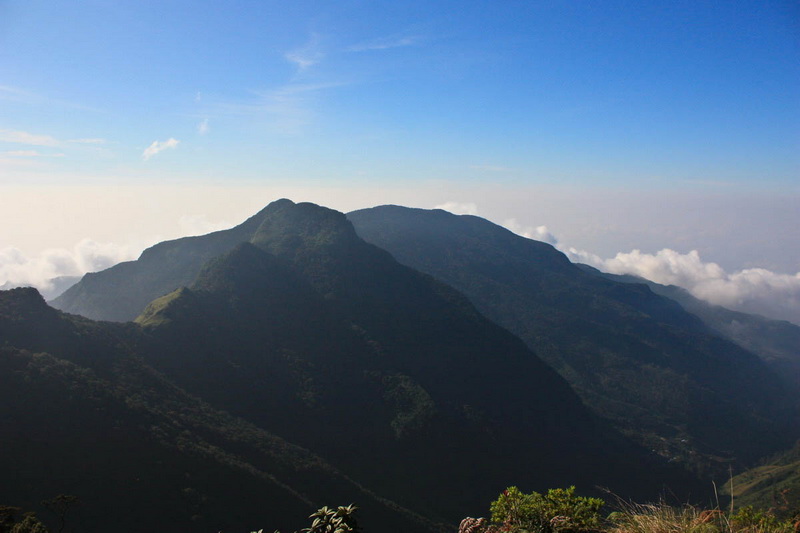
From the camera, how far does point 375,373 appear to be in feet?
437

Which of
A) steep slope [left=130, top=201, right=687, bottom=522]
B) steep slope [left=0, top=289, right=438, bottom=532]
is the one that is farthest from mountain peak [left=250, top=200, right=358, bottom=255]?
steep slope [left=0, top=289, right=438, bottom=532]

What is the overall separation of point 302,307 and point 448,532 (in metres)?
81.1

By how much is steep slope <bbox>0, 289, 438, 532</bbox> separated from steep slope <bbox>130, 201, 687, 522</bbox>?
1744 centimetres

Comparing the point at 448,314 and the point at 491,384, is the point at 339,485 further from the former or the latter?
the point at 448,314

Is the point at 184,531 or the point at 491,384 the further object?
the point at 491,384

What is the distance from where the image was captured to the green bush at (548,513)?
42.7ft

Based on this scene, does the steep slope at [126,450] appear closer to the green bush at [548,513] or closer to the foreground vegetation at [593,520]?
the green bush at [548,513]

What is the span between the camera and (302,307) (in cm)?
14538

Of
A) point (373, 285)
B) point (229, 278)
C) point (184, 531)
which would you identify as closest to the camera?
point (184, 531)

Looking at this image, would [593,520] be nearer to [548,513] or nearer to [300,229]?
[548,513]

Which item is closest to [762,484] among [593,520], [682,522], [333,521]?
[593,520]

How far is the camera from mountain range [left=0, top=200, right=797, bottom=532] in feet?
185

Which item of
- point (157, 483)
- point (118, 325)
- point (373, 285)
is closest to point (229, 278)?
point (118, 325)

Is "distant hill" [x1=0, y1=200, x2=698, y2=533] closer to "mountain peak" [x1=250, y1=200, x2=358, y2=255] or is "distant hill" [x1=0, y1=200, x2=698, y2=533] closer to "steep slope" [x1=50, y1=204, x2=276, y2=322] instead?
"mountain peak" [x1=250, y1=200, x2=358, y2=255]
